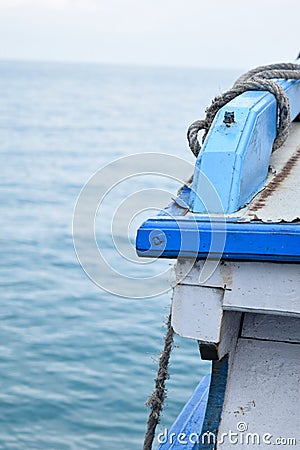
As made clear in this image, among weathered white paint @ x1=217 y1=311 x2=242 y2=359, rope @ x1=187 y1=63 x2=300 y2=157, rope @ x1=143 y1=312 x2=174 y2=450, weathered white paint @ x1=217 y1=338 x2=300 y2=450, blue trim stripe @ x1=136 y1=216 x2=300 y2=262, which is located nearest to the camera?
blue trim stripe @ x1=136 y1=216 x2=300 y2=262

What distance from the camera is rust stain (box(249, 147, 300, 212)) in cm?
150

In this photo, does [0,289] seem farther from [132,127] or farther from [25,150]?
[132,127]

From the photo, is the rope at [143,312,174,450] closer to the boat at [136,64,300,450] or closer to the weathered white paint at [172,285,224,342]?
the boat at [136,64,300,450]

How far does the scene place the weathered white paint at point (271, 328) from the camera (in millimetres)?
1577

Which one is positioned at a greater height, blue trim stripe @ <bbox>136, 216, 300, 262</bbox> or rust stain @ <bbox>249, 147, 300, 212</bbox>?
rust stain @ <bbox>249, 147, 300, 212</bbox>

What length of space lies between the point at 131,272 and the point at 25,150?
1293 centimetres

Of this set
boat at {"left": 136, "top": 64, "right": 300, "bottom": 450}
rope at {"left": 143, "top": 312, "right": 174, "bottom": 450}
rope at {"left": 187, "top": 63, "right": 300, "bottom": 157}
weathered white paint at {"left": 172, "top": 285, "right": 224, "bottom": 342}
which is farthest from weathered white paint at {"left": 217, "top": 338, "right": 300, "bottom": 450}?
rope at {"left": 187, "top": 63, "right": 300, "bottom": 157}

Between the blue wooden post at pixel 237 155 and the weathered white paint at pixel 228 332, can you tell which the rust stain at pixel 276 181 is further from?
the weathered white paint at pixel 228 332

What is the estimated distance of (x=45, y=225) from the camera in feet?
37.7

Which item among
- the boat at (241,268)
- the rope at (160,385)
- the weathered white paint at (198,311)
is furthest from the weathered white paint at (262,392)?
the rope at (160,385)

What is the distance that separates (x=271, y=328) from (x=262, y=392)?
0.12m

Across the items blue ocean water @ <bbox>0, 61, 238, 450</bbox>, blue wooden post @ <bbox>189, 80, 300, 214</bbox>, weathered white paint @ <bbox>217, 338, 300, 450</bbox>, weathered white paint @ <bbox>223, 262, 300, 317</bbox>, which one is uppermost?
blue ocean water @ <bbox>0, 61, 238, 450</bbox>

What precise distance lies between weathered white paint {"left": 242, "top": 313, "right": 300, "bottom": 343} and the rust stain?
0.23 metres

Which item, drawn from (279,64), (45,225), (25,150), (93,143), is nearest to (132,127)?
(93,143)
